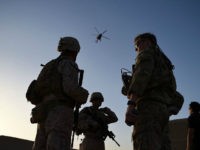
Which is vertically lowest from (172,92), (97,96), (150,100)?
(150,100)

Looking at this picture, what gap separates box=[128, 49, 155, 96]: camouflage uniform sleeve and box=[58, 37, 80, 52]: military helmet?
137 centimetres

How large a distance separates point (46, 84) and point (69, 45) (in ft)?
2.77

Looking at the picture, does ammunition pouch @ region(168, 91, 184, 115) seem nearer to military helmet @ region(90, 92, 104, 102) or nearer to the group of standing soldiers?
the group of standing soldiers

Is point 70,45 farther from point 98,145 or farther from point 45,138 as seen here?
point 98,145

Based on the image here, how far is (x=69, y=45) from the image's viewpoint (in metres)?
5.44

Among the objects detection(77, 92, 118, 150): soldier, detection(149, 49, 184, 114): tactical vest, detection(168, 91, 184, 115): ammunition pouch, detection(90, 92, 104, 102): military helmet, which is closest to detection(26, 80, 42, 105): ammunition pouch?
detection(149, 49, 184, 114): tactical vest

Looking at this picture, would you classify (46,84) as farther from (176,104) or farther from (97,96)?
(97,96)

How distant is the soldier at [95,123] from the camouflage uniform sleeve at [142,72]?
3691 millimetres

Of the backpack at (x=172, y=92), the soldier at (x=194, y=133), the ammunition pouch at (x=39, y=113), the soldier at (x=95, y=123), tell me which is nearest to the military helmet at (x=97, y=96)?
the soldier at (x=95, y=123)

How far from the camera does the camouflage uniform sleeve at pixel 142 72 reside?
4188 millimetres

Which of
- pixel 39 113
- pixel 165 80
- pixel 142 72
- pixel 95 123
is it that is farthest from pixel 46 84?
pixel 95 123

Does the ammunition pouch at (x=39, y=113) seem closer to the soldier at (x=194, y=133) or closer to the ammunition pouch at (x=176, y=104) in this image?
the ammunition pouch at (x=176, y=104)

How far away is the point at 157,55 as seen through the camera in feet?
15.2

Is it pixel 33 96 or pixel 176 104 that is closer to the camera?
pixel 176 104
